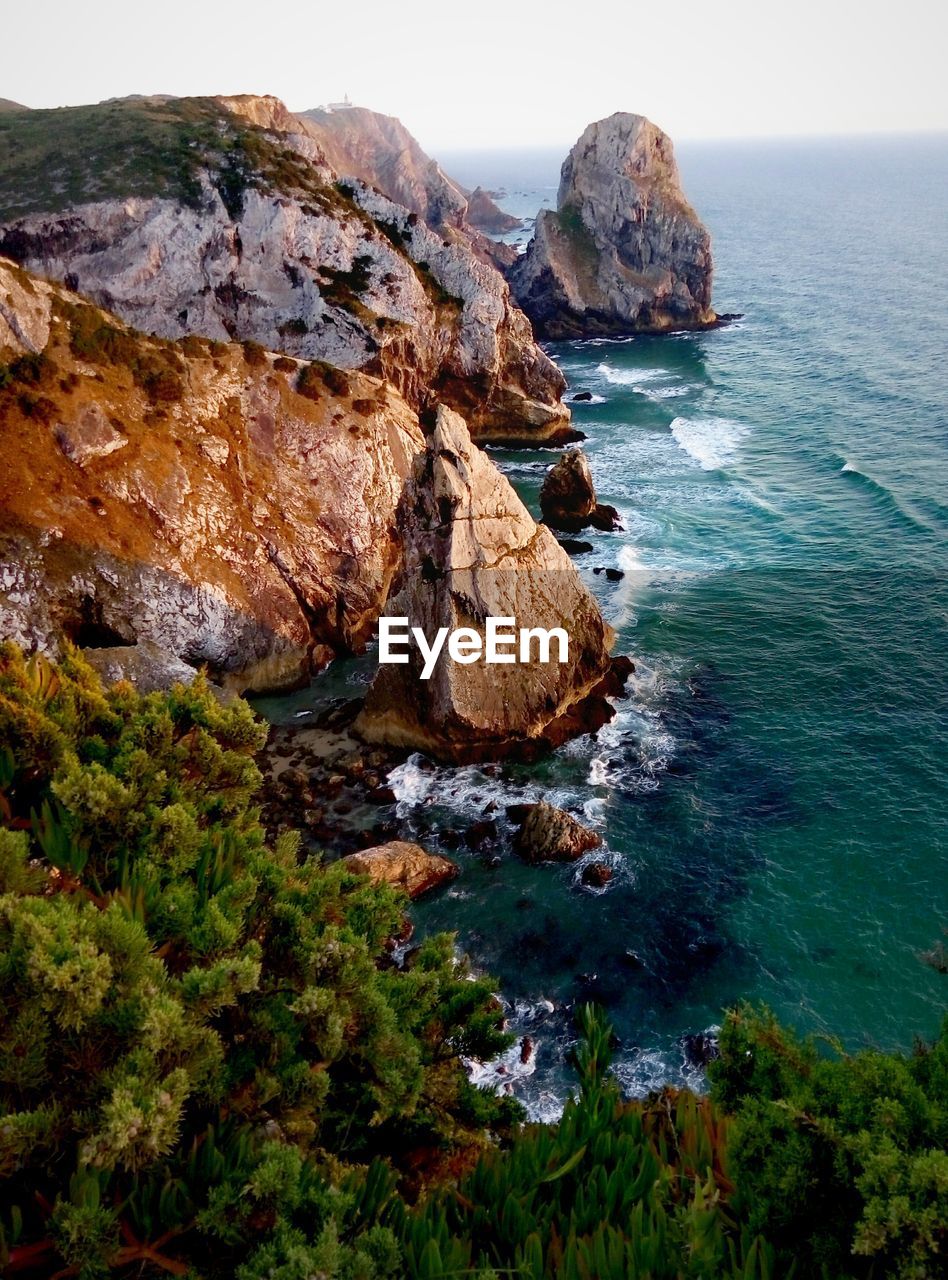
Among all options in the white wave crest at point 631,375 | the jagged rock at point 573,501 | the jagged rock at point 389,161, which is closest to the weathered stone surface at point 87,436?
the jagged rock at point 573,501

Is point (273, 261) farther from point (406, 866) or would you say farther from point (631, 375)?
point (406, 866)

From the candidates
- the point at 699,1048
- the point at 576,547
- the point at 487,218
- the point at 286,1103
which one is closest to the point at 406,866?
the point at 699,1048

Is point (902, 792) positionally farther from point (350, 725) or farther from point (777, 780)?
point (350, 725)

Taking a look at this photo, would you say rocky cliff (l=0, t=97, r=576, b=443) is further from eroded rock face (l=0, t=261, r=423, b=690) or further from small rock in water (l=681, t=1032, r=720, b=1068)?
small rock in water (l=681, t=1032, r=720, b=1068)

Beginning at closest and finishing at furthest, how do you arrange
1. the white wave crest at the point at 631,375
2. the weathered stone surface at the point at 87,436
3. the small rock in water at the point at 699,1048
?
1. the small rock in water at the point at 699,1048
2. the weathered stone surface at the point at 87,436
3. the white wave crest at the point at 631,375

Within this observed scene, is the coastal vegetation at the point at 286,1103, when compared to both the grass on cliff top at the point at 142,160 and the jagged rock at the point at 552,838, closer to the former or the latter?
the jagged rock at the point at 552,838

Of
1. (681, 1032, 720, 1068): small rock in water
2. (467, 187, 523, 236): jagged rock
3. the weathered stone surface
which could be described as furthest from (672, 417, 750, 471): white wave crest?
(467, 187, 523, 236): jagged rock
